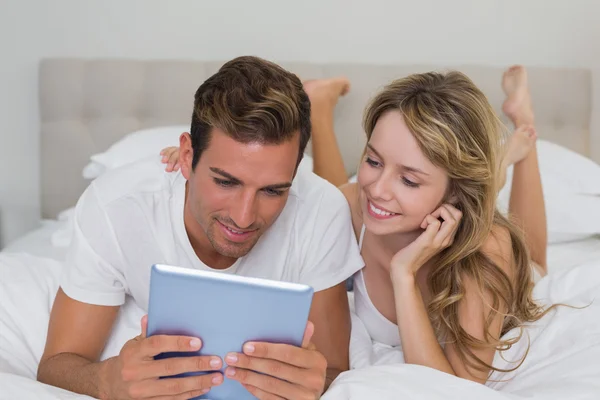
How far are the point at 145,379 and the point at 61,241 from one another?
1173mm

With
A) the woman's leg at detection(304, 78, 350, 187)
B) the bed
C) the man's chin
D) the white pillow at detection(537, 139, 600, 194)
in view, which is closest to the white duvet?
the bed

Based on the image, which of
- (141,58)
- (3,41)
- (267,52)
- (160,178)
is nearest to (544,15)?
(267,52)

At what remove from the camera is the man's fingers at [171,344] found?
3.59 ft

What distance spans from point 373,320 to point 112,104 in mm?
1398

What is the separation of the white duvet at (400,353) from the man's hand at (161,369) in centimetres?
17

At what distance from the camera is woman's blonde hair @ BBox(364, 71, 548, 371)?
1509 millimetres

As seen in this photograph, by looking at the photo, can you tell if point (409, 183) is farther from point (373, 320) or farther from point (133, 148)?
point (133, 148)

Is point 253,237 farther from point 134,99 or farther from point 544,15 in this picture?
point 544,15

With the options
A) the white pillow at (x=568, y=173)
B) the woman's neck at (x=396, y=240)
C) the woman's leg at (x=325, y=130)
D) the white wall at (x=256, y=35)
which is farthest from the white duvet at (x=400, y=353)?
the white wall at (x=256, y=35)

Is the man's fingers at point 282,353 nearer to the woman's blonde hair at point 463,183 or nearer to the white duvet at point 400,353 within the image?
the white duvet at point 400,353

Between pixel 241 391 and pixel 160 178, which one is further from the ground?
pixel 160 178

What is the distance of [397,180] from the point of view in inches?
60.3

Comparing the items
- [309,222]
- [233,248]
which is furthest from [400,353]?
[233,248]

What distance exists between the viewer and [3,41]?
106 inches
